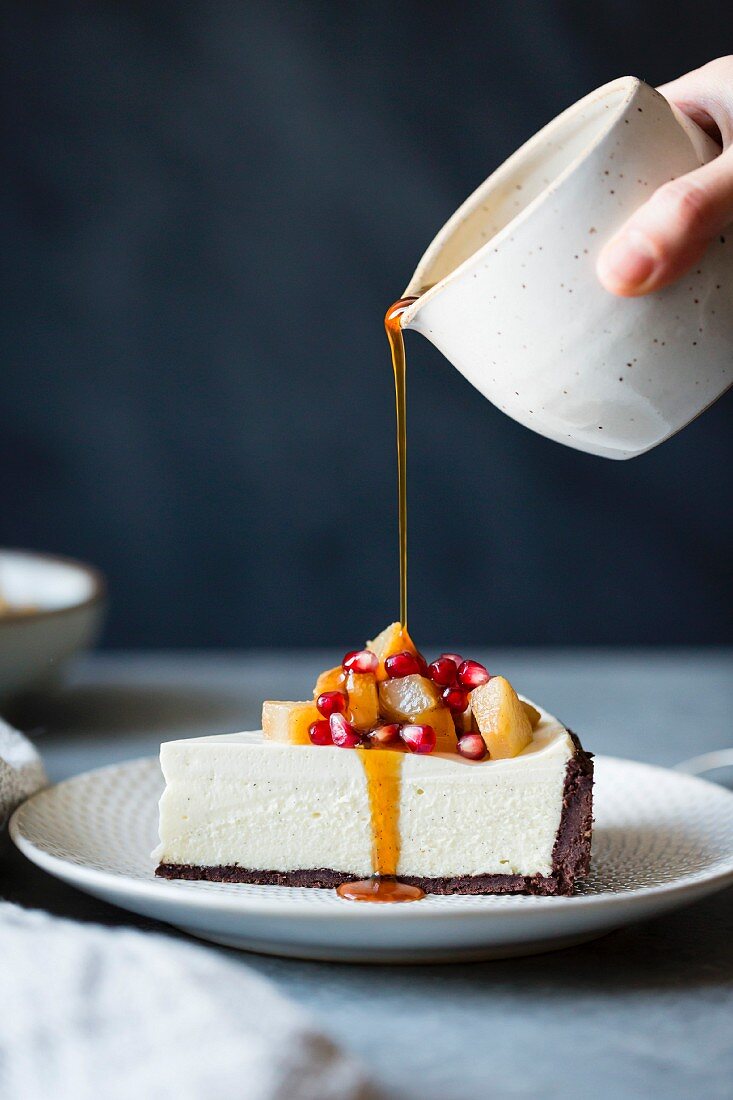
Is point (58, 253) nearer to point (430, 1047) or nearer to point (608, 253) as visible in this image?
point (608, 253)

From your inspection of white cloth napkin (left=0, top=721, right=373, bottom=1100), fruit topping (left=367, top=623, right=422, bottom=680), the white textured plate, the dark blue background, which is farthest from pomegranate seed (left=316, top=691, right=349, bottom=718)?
the dark blue background

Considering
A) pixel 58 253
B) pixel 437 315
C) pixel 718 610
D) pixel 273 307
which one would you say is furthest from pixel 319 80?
pixel 437 315

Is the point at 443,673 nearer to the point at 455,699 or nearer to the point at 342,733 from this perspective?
the point at 455,699

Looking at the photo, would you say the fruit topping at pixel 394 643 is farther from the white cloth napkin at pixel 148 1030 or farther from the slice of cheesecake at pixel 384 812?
the white cloth napkin at pixel 148 1030

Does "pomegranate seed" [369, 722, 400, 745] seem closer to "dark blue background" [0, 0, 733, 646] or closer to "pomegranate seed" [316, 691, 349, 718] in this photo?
"pomegranate seed" [316, 691, 349, 718]

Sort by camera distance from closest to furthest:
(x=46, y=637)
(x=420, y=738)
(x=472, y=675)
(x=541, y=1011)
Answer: (x=541, y=1011), (x=420, y=738), (x=472, y=675), (x=46, y=637)

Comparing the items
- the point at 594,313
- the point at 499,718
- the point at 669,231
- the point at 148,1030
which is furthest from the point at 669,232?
the point at 148,1030

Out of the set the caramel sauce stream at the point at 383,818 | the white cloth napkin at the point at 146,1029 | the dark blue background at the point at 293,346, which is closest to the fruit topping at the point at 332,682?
the caramel sauce stream at the point at 383,818
